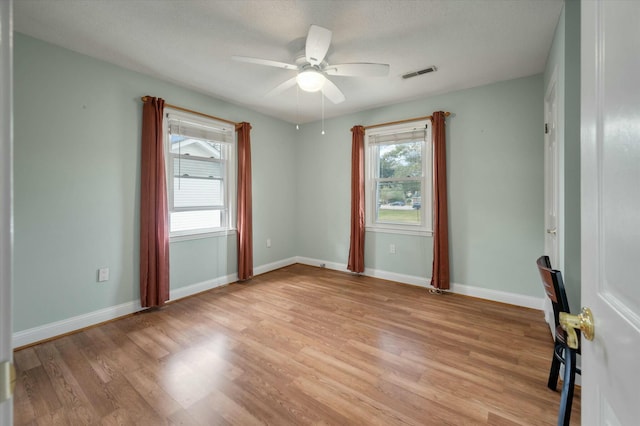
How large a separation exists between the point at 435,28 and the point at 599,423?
8.41 feet

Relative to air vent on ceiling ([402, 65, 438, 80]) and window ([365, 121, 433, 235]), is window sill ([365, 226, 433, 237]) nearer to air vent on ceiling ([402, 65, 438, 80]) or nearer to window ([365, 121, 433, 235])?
window ([365, 121, 433, 235])

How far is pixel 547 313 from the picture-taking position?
2.70 metres

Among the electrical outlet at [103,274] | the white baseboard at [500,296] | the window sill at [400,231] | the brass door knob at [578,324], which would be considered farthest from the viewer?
the window sill at [400,231]

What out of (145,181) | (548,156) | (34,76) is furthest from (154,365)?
(548,156)

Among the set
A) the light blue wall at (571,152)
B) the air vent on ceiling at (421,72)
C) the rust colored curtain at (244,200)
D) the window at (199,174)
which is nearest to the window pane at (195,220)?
the window at (199,174)

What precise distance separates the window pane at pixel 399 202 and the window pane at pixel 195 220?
2.43m

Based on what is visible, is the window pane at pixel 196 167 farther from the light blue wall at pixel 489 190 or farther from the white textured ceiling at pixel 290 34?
the light blue wall at pixel 489 190

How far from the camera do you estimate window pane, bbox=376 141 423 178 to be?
3.78m

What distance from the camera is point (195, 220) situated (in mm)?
3541

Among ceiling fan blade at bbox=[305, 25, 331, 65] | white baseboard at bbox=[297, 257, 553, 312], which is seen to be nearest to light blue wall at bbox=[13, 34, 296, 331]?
ceiling fan blade at bbox=[305, 25, 331, 65]

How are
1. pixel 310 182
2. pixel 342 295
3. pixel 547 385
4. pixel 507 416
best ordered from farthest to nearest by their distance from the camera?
1. pixel 310 182
2. pixel 342 295
3. pixel 547 385
4. pixel 507 416

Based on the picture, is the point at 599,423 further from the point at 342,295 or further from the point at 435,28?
the point at 342,295

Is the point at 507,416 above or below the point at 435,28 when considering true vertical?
below

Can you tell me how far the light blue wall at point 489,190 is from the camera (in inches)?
118
